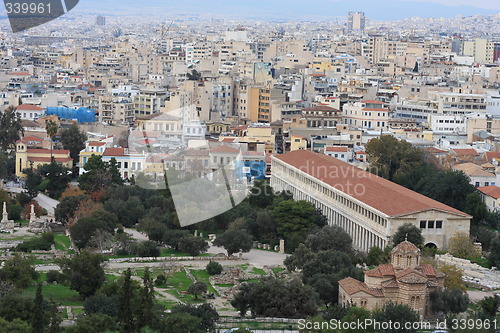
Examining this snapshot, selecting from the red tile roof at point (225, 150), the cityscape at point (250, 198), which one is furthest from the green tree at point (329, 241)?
the red tile roof at point (225, 150)

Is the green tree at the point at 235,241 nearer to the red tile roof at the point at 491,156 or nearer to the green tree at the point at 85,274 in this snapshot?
the green tree at the point at 85,274

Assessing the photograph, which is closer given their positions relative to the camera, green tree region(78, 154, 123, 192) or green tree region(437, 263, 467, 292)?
green tree region(437, 263, 467, 292)

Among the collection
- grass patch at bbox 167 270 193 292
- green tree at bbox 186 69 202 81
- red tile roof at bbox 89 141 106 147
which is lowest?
grass patch at bbox 167 270 193 292

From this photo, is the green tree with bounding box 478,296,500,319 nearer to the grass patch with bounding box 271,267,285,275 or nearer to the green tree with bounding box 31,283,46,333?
the grass patch with bounding box 271,267,285,275

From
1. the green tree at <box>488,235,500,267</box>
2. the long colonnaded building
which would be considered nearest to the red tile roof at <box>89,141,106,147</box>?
the long colonnaded building

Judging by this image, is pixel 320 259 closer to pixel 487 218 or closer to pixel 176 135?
pixel 487 218

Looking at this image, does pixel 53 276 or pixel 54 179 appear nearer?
pixel 53 276

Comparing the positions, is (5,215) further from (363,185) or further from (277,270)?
(363,185)

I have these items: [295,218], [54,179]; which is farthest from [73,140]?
[295,218]
